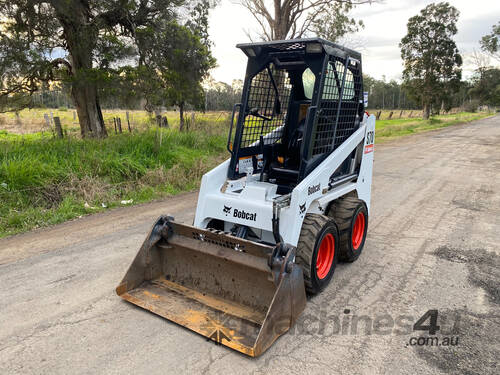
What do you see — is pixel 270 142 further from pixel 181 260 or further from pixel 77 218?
pixel 77 218

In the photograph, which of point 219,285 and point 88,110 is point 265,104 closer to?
point 219,285

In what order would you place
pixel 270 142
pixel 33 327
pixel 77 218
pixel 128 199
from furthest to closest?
pixel 128 199
pixel 77 218
pixel 270 142
pixel 33 327

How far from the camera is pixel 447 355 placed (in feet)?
9.36

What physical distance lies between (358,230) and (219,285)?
2137 millimetres

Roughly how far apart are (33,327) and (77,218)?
10.7 ft

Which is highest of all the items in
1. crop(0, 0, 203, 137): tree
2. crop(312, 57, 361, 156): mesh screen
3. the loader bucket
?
crop(0, 0, 203, 137): tree

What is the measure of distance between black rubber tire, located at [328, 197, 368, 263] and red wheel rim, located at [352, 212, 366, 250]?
11 cm

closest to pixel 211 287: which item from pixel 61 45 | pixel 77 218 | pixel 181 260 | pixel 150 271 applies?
pixel 181 260

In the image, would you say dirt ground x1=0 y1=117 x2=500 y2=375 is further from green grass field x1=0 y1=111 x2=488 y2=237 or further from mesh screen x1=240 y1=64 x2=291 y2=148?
mesh screen x1=240 y1=64 x2=291 y2=148

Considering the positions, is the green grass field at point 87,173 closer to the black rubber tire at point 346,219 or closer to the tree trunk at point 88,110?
the tree trunk at point 88,110

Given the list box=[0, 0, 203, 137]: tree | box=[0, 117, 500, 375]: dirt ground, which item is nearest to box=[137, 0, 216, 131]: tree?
box=[0, 0, 203, 137]: tree

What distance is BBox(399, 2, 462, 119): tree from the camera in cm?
3544

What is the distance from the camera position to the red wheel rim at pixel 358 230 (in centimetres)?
461

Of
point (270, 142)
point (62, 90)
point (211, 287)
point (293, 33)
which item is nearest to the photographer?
point (211, 287)
